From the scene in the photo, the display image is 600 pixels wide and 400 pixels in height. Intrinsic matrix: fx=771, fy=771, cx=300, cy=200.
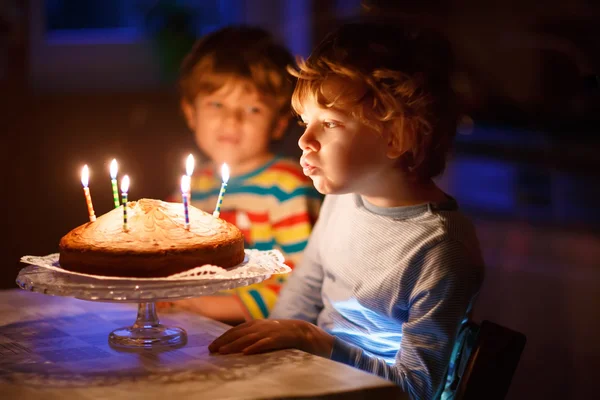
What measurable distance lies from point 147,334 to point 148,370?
6.2 inches

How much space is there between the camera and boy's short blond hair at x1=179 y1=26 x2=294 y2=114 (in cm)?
179

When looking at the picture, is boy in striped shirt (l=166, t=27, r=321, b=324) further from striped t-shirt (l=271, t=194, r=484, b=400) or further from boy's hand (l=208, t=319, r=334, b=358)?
boy's hand (l=208, t=319, r=334, b=358)

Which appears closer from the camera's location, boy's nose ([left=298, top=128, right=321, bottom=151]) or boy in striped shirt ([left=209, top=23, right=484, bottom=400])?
boy in striped shirt ([left=209, top=23, right=484, bottom=400])

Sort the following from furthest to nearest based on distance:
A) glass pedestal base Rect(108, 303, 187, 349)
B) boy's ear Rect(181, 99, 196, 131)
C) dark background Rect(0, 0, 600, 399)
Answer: dark background Rect(0, 0, 600, 399)
boy's ear Rect(181, 99, 196, 131)
glass pedestal base Rect(108, 303, 187, 349)

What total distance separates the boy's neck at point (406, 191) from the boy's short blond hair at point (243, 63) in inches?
20.3

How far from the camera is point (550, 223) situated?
482 cm

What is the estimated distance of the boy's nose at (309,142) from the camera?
132 centimetres

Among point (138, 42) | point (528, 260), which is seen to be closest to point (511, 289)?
point (528, 260)

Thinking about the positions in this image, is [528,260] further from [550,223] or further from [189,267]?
[189,267]

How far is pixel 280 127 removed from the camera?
1.83m

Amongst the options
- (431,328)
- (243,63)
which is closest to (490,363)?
(431,328)

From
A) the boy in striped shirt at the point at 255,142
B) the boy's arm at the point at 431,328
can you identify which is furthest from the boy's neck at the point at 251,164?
the boy's arm at the point at 431,328

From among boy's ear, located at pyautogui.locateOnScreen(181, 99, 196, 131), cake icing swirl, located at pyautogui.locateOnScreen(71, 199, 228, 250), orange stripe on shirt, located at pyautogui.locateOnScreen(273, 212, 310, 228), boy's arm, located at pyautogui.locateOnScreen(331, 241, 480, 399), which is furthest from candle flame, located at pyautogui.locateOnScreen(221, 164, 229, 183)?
boy's ear, located at pyautogui.locateOnScreen(181, 99, 196, 131)

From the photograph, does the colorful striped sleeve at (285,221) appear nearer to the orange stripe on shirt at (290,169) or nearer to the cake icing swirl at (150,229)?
the orange stripe on shirt at (290,169)
